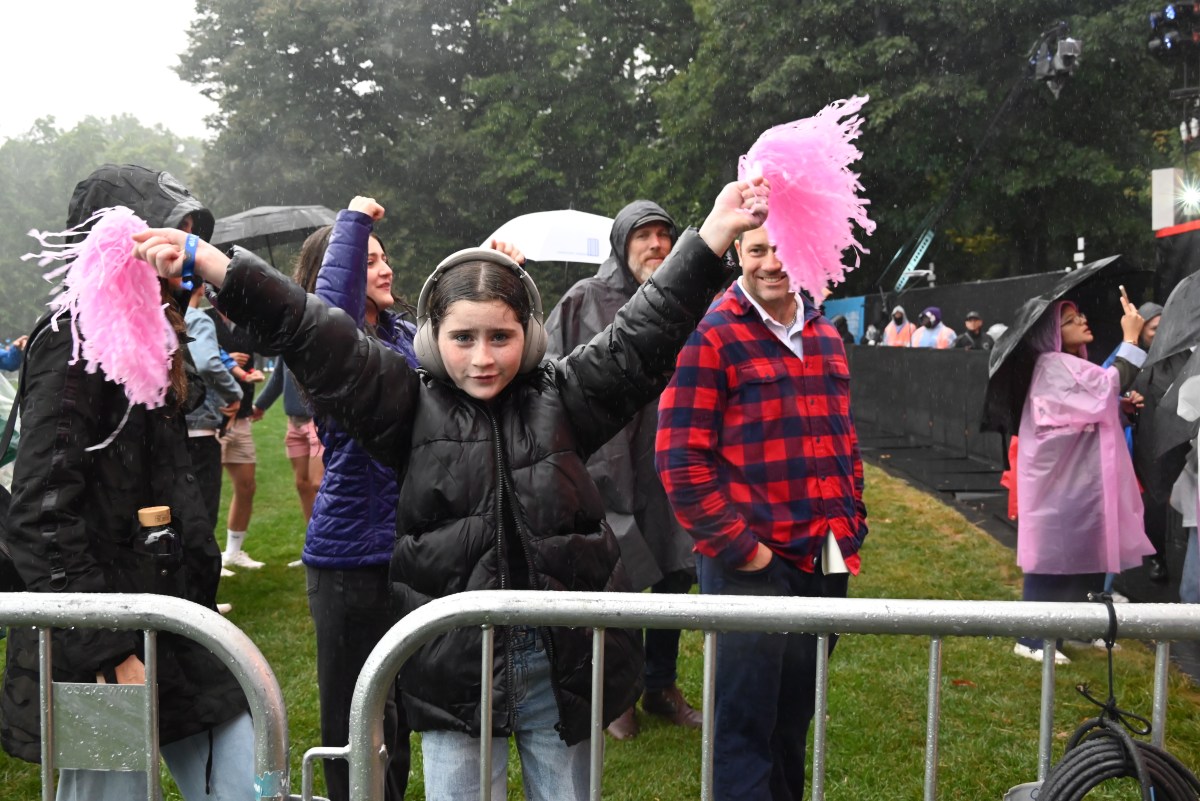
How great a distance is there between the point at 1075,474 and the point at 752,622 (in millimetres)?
3676

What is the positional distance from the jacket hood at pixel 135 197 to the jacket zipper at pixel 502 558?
913 millimetres

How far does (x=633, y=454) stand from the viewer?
392cm

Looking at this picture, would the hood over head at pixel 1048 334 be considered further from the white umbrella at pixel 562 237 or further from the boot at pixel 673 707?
the white umbrella at pixel 562 237

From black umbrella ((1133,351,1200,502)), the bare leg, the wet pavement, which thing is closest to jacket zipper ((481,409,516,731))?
black umbrella ((1133,351,1200,502))

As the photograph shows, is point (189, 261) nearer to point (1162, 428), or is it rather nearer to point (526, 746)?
point (526, 746)

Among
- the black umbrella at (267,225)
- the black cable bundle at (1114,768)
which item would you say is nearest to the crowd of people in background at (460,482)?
the black cable bundle at (1114,768)

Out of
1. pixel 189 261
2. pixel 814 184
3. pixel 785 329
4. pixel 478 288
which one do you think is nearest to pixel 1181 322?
pixel 785 329

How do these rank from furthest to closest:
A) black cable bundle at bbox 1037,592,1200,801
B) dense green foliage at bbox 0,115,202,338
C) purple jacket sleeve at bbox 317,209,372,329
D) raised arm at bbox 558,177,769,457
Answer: dense green foliage at bbox 0,115,202,338
purple jacket sleeve at bbox 317,209,372,329
raised arm at bbox 558,177,769,457
black cable bundle at bbox 1037,592,1200,801

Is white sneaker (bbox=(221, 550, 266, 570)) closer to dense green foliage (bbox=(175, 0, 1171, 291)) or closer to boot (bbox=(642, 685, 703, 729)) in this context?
boot (bbox=(642, 685, 703, 729))

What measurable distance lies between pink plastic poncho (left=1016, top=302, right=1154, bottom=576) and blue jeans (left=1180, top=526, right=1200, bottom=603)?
29 centimetres

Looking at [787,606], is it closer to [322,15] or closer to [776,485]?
[776,485]

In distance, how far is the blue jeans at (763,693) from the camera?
9.14 ft

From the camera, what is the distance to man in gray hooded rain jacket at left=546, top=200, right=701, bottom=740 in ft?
12.5

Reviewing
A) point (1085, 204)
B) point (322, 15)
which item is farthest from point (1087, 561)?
point (322, 15)
